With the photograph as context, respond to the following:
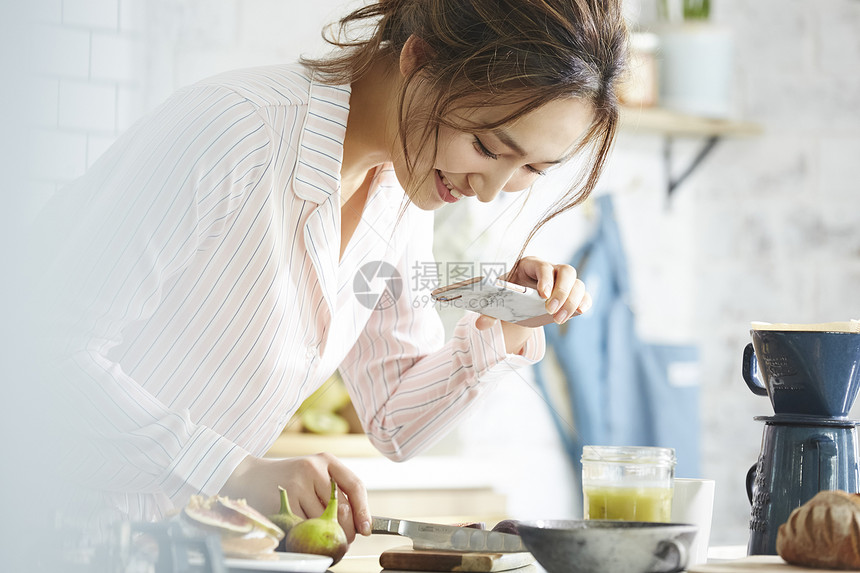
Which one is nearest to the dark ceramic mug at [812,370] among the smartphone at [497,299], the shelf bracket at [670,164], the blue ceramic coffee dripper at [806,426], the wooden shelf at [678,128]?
the blue ceramic coffee dripper at [806,426]

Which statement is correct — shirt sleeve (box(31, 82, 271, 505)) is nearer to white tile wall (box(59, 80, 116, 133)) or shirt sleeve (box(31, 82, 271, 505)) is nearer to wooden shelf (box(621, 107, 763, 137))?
white tile wall (box(59, 80, 116, 133))

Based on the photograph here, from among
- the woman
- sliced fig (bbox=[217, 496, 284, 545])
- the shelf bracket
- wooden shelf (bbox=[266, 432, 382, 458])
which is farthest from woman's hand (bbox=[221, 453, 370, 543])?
the shelf bracket

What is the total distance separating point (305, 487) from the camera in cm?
72

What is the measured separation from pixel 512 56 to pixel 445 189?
0.18m


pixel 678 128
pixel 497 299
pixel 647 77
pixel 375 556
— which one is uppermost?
pixel 647 77

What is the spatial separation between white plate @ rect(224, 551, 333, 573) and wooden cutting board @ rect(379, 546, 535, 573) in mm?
74

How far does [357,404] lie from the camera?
4.18ft

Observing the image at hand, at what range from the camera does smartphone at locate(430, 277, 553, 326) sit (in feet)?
2.78

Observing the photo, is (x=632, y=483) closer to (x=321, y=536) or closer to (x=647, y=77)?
(x=321, y=536)

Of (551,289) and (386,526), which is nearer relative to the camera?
(386,526)

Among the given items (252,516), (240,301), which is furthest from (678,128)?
(252,516)

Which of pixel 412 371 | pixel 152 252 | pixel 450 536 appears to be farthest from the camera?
pixel 412 371

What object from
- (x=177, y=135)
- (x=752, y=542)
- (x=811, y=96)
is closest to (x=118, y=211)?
(x=177, y=135)

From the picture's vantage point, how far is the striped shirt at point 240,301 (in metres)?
0.74
